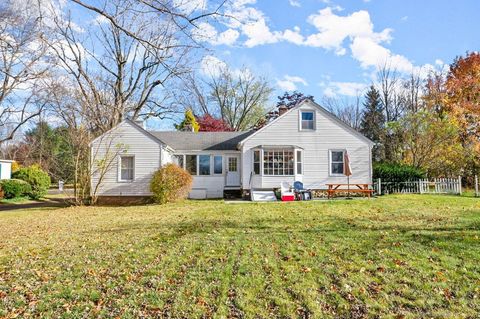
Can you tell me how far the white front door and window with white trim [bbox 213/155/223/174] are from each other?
0.48 meters

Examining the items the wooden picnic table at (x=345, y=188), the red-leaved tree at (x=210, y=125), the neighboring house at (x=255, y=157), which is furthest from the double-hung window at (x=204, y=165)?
the red-leaved tree at (x=210, y=125)

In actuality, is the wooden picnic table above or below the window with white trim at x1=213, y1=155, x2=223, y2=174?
below

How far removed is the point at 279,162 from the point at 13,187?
18.2 metres

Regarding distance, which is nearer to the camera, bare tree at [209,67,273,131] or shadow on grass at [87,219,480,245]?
shadow on grass at [87,219,480,245]

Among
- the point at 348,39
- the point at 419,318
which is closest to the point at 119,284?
the point at 419,318

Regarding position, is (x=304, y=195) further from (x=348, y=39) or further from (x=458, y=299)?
(x=458, y=299)

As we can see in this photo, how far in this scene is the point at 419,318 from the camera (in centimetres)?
362

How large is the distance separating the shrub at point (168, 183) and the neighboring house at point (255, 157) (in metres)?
1.55

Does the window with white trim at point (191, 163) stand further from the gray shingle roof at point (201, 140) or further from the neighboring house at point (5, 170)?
the neighboring house at point (5, 170)

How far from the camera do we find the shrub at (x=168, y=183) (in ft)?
55.8

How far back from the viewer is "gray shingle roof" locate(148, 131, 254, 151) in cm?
2156

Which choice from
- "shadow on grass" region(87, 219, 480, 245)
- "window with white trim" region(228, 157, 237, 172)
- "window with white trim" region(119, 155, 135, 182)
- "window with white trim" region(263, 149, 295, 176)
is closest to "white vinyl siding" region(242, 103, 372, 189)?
"window with white trim" region(263, 149, 295, 176)

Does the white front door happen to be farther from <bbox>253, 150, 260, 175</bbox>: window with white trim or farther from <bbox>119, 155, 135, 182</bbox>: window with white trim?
<bbox>119, 155, 135, 182</bbox>: window with white trim

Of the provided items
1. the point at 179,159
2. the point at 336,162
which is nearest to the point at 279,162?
the point at 336,162
